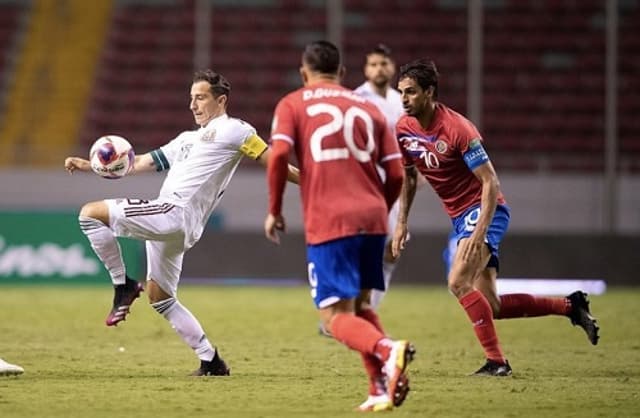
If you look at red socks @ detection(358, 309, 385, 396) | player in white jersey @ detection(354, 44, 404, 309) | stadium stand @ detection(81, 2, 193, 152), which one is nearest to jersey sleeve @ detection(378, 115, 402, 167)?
red socks @ detection(358, 309, 385, 396)

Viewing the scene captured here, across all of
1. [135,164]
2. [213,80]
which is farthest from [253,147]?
[135,164]

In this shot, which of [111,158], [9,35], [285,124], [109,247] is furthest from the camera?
[9,35]

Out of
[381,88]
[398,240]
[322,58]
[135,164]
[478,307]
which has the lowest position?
[478,307]

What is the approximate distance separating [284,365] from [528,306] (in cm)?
187

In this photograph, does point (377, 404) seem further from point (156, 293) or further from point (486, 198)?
point (156, 293)

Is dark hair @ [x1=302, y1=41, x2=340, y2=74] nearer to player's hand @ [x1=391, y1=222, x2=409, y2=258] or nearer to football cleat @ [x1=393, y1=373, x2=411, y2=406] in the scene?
football cleat @ [x1=393, y1=373, x2=411, y2=406]

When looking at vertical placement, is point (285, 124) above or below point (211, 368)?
above

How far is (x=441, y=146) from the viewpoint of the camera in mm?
9203

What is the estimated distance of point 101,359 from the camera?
33.6 feet

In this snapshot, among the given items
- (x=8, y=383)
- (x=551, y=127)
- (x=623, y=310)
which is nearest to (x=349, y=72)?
(x=551, y=127)

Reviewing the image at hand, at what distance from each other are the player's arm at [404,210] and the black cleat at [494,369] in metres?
1.00

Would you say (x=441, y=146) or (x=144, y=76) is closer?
(x=441, y=146)

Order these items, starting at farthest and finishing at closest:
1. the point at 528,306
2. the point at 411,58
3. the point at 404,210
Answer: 1. the point at 411,58
2. the point at 528,306
3. the point at 404,210

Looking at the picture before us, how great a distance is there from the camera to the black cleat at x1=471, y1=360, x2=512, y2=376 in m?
9.18
